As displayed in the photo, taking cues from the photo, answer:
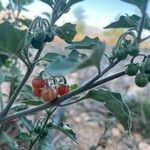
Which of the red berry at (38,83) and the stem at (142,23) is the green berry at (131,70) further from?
the red berry at (38,83)

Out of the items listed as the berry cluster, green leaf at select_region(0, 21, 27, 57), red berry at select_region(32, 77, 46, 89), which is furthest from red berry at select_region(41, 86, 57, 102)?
green leaf at select_region(0, 21, 27, 57)

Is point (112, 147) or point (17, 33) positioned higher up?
point (17, 33)

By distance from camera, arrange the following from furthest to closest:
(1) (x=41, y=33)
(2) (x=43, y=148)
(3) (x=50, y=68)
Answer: (2) (x=43, y=148), (1) (x=41, y=33), (3) (x=50, y=68)

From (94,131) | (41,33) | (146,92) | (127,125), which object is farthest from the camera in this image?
(146,92)

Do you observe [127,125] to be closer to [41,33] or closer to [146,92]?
[41,33]

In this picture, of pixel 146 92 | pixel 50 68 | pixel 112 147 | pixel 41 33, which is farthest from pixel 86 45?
pixel 146 92

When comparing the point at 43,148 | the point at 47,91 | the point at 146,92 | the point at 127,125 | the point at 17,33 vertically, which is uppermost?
the point at 17,33
